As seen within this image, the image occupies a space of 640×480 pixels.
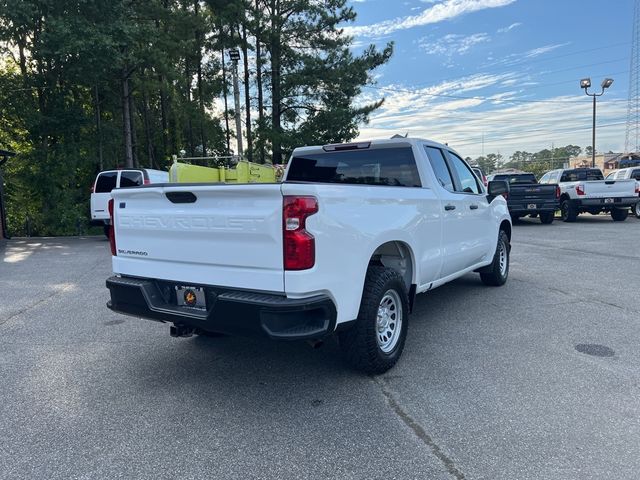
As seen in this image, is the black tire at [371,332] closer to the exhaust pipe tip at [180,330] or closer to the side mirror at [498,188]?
the exhaust pipe tip at [180,330]

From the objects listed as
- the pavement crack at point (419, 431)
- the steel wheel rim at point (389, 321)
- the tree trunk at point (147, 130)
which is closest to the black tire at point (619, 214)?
the steel wheel rim at point (389, 321)

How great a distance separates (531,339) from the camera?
4.74 m

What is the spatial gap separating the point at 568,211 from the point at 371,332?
16.8m

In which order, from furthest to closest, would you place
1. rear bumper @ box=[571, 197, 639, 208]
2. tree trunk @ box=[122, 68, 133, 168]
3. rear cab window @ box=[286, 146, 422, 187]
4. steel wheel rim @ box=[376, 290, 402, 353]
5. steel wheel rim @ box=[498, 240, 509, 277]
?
tree trunk @ box=[122, 68, 133, 168], rear bumper @ box=[571, 197, 639, 208], steel wheel rim @ box=[498, 240, 509, 277], rear cab window @ box=[286, 146, 422, 187], steel wheel rim @ box=[376, 290, 402, 353]

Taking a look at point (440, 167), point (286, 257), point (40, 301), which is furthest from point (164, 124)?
point (286, 257)

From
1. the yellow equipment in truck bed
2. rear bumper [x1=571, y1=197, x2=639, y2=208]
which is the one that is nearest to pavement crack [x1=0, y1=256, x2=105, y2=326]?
the yellow equipment in truck bed

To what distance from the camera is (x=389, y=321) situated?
4.11 metres

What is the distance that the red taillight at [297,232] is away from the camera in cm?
305

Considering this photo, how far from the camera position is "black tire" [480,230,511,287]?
22.7 feet

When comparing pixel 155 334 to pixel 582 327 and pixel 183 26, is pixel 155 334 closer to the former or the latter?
pixel 582 327

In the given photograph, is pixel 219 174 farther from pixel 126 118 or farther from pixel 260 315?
pixel 126 118

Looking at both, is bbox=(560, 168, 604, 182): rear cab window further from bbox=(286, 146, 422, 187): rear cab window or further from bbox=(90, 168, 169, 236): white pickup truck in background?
bbox=(286, 146, 422, 187): rear cab window

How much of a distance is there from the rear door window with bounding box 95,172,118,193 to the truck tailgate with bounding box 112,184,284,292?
1133 centimetres

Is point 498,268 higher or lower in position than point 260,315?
lower
